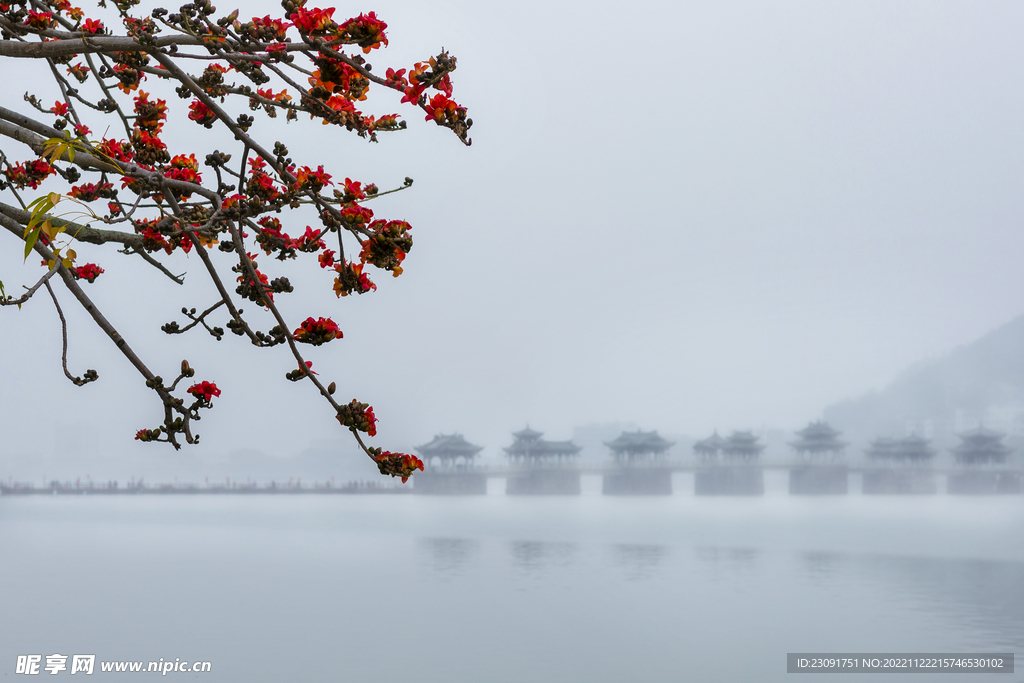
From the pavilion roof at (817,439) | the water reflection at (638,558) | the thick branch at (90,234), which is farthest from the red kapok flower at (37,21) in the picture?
the pavilion roof at (817,439)

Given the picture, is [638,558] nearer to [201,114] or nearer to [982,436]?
[201,114]

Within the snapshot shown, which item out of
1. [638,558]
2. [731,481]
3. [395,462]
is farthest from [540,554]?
[731,481]

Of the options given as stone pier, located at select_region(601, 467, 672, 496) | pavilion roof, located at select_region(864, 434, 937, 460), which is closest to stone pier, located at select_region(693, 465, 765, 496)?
stone pier, located at select_region(601, 467, 672, 496)

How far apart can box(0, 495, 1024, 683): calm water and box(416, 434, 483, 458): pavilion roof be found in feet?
45.7

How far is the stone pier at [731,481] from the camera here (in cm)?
5166

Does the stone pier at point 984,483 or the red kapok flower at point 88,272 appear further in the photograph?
the stone pier at point 984,483

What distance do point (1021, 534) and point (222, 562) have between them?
105 feet

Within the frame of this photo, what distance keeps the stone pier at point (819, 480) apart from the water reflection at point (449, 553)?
31997mm

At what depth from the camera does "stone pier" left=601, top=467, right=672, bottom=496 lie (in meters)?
50.5

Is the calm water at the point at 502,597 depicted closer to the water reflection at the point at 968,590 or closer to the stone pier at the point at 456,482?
the water reflection at the point at 968,590

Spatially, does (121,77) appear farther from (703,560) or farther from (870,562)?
(870,562)

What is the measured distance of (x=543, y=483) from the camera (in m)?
49.5

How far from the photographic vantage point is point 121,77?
2.54 m

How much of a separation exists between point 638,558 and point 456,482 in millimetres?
25279
